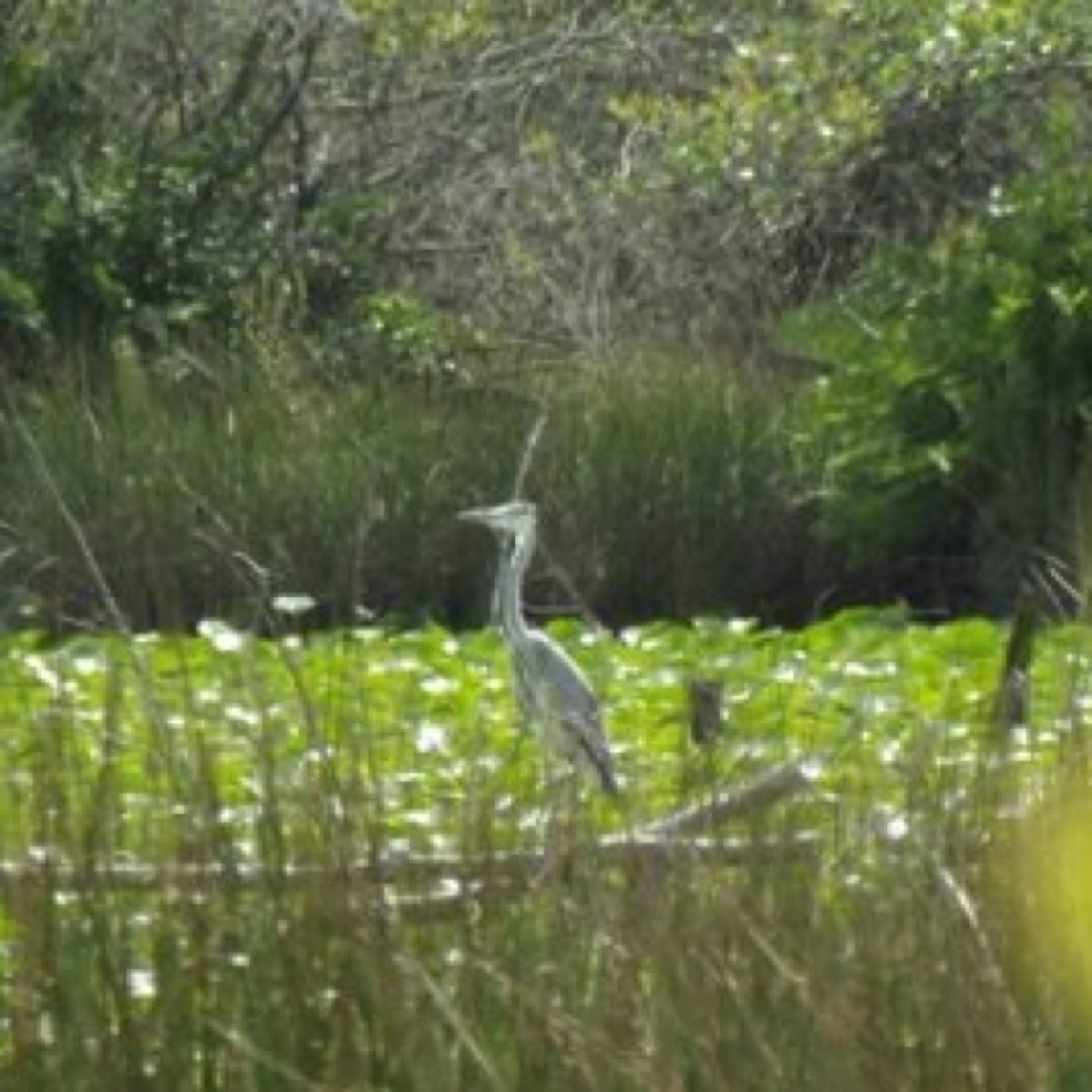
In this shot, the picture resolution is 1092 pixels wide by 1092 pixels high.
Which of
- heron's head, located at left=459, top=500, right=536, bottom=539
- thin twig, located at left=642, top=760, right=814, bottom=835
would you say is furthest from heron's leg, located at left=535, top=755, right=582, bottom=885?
heron's head, located at left=459, top=500, right=536, bottom=539

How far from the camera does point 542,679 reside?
323 inches

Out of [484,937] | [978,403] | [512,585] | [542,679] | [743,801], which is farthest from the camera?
[978,403]

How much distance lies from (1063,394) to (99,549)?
9.40 ft

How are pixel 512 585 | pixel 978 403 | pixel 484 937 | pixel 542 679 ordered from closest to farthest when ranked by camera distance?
pixel 484 937 < pixel 542 679 < pixel 512 585 < pixel 978 403

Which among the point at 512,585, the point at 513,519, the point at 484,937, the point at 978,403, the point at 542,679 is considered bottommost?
the point at 484,937

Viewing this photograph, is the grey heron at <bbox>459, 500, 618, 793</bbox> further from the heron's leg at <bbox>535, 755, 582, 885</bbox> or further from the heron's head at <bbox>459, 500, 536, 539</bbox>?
the heron's leg at <bbox>535, 755, 582, 885</bbox>

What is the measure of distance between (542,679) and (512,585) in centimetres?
87

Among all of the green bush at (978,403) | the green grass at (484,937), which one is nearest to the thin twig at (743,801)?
the green grass at (484,937)

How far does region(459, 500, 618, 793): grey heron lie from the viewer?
687cm

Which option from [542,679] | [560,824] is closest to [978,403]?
[542,679]

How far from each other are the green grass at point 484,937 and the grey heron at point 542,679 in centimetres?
103

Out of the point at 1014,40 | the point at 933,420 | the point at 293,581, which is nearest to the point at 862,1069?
the point at 293,581

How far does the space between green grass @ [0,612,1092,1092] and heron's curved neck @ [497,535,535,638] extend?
3.61 meters

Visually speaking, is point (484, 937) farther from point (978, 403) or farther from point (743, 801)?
point (978, 403)
